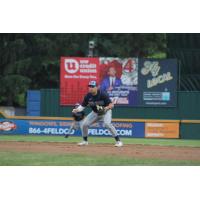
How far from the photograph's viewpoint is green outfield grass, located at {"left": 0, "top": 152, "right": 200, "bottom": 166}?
1312 cm

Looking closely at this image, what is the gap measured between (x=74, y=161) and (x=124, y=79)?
627 inches

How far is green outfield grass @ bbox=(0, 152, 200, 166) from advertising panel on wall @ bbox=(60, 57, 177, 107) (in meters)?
14.4

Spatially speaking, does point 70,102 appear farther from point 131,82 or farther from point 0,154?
point 0,154

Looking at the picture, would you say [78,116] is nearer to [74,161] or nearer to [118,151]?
[118,151]

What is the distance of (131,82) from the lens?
2919 cm

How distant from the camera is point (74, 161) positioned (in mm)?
13602

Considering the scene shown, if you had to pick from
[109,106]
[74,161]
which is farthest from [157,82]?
[74,161]

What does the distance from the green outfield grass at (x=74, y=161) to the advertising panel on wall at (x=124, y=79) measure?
47.2 feet

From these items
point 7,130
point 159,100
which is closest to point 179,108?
point 159,100

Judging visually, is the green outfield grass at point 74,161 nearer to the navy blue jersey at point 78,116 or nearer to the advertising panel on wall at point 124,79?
the navy blue jersey at point 78,116

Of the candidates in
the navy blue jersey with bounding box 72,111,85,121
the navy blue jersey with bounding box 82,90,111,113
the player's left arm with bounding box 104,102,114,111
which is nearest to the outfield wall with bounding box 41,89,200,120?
the navy blue jersey with bounding box 72,111,85,121

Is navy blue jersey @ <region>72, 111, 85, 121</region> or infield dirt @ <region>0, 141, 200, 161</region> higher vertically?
navy blue jersey @ <region>72, 111, 85, 121</region>

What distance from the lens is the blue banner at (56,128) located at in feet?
88.5

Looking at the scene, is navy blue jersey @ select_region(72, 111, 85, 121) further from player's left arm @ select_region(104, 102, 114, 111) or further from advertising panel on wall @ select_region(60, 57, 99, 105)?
player's left arm @ select_region(104, 102, 114, 111)
